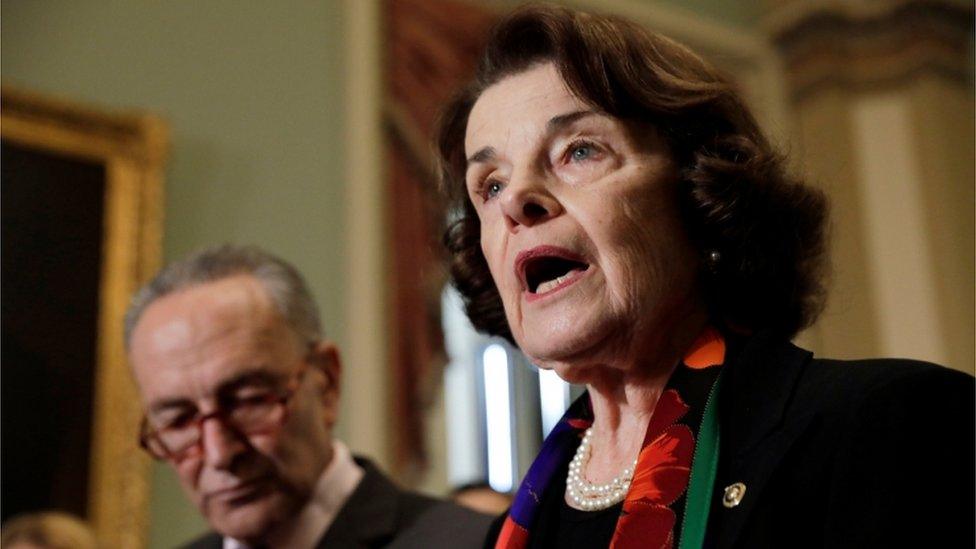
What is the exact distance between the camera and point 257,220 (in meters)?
5.88

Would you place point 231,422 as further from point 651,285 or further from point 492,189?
point 651,285

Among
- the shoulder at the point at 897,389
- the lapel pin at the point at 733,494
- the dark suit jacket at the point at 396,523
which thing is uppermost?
the shoulder at the point at 897,389

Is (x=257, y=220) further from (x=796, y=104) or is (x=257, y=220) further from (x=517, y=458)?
(x=796, y=104)

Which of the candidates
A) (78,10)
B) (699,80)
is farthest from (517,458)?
(699,80)

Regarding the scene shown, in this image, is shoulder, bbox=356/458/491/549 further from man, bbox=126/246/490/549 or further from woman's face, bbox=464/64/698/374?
woman's face, bbox=464/64/698/374

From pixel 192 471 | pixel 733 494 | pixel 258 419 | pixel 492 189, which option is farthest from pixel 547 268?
pixel 192 471

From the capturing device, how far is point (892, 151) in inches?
320

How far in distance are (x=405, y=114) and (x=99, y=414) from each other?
2296mm

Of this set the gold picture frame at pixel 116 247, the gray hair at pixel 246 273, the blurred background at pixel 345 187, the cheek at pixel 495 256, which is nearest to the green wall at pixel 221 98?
the blurred background at pixel 345 187

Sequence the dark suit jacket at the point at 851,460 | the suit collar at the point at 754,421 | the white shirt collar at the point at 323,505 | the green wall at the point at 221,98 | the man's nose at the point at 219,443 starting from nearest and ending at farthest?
the dark suit jacket at the point at 851,460
the suit collar at the point at 754,421
the man's nose at the point at 219,443
the white shirt collar at the point at 323,505
the green wall at the point at 221,98

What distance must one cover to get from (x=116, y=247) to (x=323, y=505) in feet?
9.53

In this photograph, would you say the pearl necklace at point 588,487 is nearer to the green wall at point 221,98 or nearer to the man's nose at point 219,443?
the man's nose at point 219,443

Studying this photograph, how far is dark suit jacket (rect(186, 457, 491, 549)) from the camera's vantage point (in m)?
2.80

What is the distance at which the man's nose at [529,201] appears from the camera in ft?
6.29
